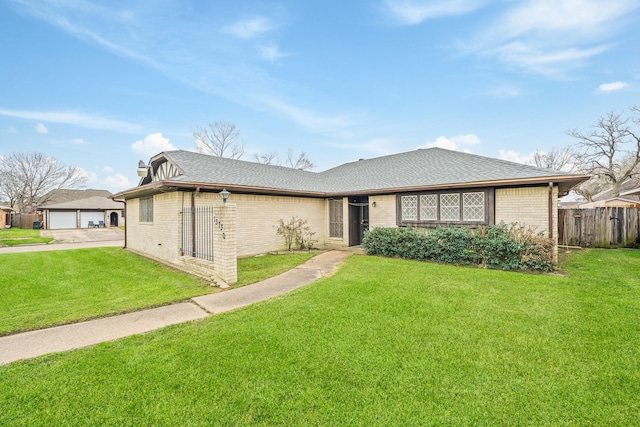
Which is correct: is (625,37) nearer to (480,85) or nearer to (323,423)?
(480,85)

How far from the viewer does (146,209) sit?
38.0 feet

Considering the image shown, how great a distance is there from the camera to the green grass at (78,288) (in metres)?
4.67

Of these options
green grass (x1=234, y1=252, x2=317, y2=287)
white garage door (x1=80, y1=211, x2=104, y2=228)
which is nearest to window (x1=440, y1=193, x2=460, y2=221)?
green grass (x1=234, y1=252, x2=317, y2=287)

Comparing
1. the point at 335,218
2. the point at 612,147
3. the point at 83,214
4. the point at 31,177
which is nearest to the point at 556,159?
the point at 612,147

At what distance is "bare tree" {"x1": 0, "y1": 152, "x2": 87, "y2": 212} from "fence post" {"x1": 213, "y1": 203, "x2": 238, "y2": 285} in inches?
1817

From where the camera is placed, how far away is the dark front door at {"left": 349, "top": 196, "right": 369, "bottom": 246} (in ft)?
41.5

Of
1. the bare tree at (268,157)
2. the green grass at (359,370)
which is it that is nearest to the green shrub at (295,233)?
the green grass at (359,370)

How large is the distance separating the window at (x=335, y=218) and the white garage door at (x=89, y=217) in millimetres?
31240

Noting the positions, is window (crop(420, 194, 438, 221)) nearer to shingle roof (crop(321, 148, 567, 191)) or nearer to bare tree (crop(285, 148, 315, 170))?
shingle roof (crop(321, 148, 567, 191))

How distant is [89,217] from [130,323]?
117ft

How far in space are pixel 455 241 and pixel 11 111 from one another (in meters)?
24.7

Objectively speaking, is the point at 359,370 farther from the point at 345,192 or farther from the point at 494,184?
the point at 345,192

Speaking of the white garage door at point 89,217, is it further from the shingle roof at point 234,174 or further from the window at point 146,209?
the shingle roof at point 234,174

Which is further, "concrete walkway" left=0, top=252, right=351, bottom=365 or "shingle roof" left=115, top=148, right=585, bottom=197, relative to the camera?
"shingle roof" left=115, top=148, right=585, bottom=197
